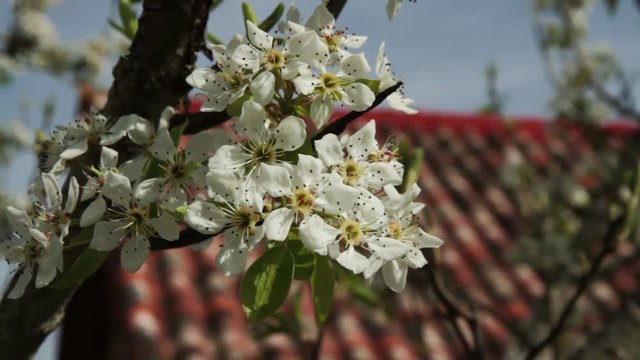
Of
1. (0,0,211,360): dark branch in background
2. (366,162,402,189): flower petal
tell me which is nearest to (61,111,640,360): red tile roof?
(0,0,211,360): dark branch in background

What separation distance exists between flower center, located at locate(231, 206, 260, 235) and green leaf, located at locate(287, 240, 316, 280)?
5 cm

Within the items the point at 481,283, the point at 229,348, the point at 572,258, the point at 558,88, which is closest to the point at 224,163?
the point at 572,258

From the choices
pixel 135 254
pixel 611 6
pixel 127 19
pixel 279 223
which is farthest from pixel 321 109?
pixel 611 6

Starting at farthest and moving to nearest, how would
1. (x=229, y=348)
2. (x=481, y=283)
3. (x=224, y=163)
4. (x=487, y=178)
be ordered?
(x=487, y=178)
(x=481, y=283)
(x=229, y=348)
(x=224, y=163)

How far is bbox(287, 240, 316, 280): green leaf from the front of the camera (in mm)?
917

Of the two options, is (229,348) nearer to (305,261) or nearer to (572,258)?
(572,258)

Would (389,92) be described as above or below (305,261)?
above

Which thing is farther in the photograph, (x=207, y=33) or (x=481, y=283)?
(x=481, y=283)

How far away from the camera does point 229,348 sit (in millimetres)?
4070

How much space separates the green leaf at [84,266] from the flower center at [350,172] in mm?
260

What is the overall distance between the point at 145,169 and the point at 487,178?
5.01 meters

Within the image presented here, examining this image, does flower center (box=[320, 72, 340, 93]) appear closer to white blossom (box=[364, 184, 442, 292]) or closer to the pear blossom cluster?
the pear blossom cluster

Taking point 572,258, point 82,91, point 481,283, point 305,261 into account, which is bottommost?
point 481,283

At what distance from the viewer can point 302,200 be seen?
859 millimetres
